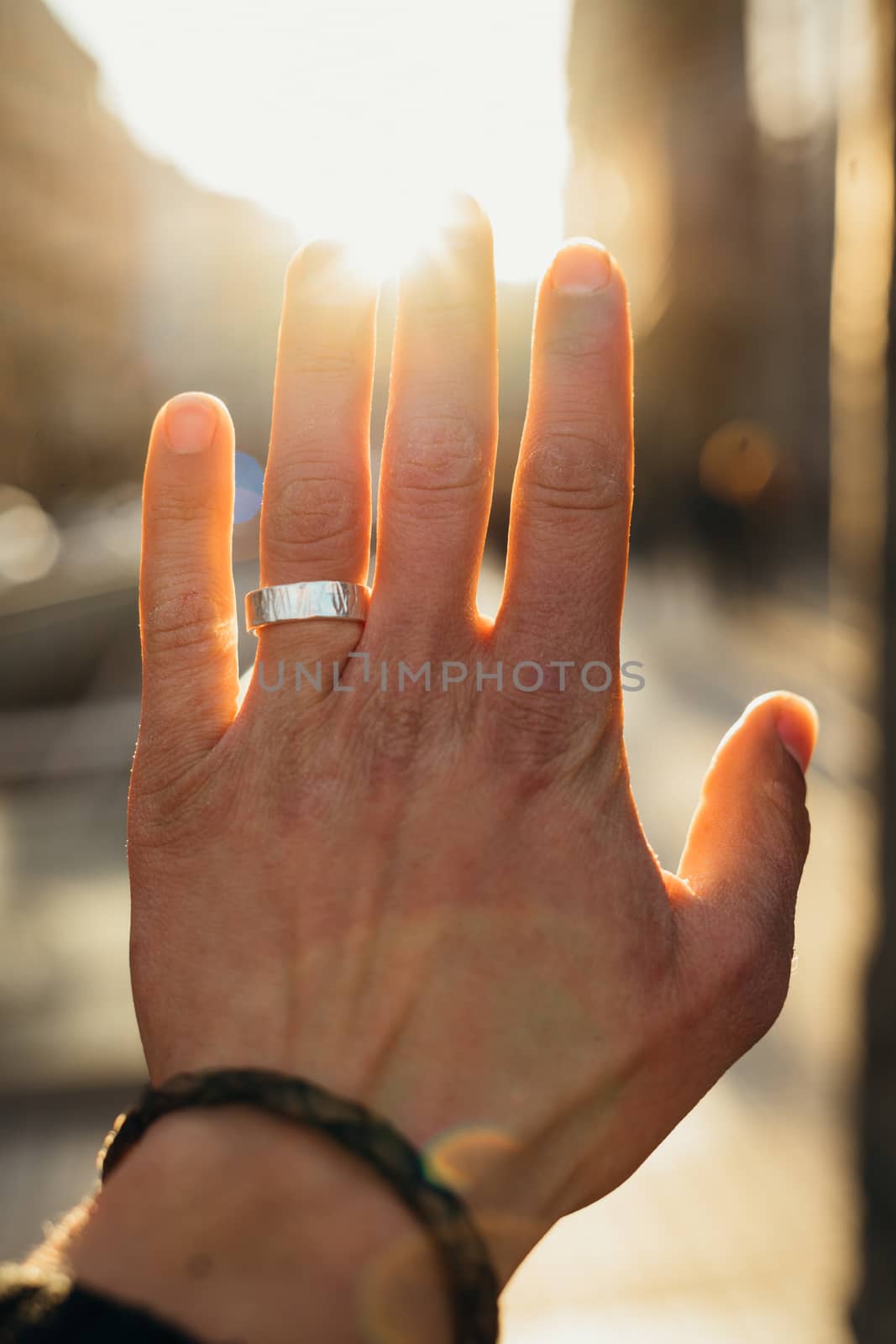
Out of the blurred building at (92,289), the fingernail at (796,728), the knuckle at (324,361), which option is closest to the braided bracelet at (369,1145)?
the fingernail at (796,728)

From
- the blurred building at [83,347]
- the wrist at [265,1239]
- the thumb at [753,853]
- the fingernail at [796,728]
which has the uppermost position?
the blurred building at [83,347]

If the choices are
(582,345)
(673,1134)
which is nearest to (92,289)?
(673,1134)

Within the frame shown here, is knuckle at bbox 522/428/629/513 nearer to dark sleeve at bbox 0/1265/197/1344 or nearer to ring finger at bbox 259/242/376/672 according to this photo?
ring finger at bbox 259/242/376/672

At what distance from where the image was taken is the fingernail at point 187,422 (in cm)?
160

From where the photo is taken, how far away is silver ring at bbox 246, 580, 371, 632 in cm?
150

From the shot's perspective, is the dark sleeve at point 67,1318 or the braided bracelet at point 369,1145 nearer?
the dark sleeve at point 67,1318

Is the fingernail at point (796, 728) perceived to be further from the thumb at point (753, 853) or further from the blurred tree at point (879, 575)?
the blurred tree at point (879, 575)

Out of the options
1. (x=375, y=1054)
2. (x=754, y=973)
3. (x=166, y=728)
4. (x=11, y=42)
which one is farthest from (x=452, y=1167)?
(x=11, y=42)

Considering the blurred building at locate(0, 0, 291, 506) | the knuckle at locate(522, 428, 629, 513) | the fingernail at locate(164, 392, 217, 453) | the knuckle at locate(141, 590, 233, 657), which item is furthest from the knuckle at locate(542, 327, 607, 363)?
the blurred building at locate(0, 0, 291, 506)

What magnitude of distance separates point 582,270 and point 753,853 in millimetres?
915

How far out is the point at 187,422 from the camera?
1608 mm

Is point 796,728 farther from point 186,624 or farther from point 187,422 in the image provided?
point 187,422

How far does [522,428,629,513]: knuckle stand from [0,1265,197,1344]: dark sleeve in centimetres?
110

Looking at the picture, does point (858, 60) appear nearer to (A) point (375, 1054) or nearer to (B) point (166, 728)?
(B) point (166, 728)
